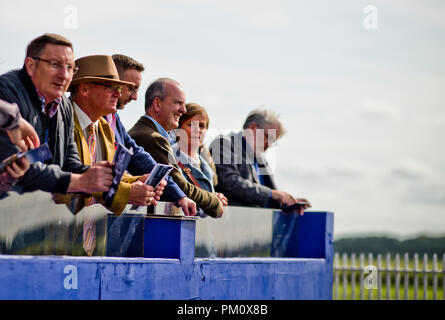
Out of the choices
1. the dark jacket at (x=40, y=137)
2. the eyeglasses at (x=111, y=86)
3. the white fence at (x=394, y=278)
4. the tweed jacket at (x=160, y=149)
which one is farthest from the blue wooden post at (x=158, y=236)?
the white fence at (x=394, y=278)

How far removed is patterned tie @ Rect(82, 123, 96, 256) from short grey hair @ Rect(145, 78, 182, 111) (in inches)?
58.3

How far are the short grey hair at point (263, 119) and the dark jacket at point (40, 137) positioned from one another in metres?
3.93

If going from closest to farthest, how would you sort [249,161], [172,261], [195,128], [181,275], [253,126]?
1. [172,261]
2. [181,275]
3. [195,128]
4. [249,161]
5. [253,126]

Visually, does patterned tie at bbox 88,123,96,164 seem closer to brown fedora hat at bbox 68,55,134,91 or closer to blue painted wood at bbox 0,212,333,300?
brown fedora hat at bbox 68,55,134,91

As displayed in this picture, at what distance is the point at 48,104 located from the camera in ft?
18.3

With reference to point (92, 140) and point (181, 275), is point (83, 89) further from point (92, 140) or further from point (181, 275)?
point (181, 275)

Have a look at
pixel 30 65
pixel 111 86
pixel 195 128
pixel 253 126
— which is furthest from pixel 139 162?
pixel 253 126

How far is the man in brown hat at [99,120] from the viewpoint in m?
6.06

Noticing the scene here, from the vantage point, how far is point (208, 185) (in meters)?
8.10

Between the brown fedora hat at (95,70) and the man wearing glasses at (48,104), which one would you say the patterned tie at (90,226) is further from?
the man wearing glasses at (48,104)

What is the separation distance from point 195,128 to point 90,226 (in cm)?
221

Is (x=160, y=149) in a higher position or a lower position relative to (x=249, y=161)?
lower
